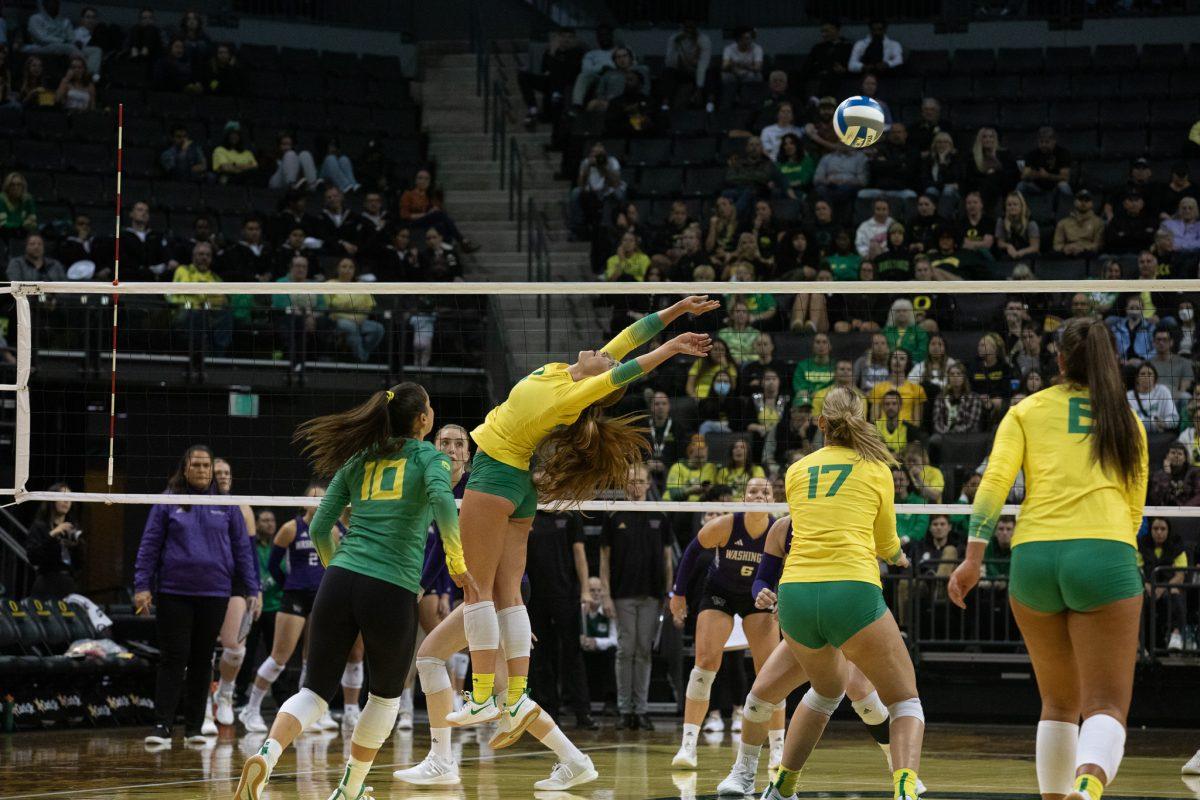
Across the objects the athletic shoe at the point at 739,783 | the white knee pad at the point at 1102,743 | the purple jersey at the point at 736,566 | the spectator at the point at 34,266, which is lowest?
the athletic shoe at the point at 739,783

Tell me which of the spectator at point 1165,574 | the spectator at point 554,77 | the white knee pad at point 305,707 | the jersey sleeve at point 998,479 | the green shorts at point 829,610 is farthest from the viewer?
the spectator at point 554,77

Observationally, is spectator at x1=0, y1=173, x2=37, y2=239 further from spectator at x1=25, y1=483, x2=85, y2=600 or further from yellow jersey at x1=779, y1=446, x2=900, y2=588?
yellow jersey at x1=779, y1=446, x2=900, y2=588

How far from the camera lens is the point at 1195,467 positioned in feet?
44.8

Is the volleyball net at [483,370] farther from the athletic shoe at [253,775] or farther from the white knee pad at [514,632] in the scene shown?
the athletic shoe at [253,775]

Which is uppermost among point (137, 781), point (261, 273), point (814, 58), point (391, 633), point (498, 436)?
point (814, 58)

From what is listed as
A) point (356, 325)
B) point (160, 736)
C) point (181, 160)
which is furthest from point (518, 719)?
point (181, 160)

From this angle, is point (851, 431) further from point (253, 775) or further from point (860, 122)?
point (860, 122)

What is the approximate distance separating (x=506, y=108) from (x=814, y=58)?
430 cm

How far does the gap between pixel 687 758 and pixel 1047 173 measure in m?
11.3

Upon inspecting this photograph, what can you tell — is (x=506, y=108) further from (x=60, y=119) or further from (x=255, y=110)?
(x=60, y=119)

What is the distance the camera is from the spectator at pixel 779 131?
19953 millimetres

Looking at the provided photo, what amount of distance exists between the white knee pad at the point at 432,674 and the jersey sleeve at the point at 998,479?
3.61 meters

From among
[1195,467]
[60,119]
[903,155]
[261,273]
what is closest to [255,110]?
[60,119]

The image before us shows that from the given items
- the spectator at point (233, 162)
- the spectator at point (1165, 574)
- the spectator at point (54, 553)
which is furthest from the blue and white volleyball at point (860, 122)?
the spectator at point (233, 162)
